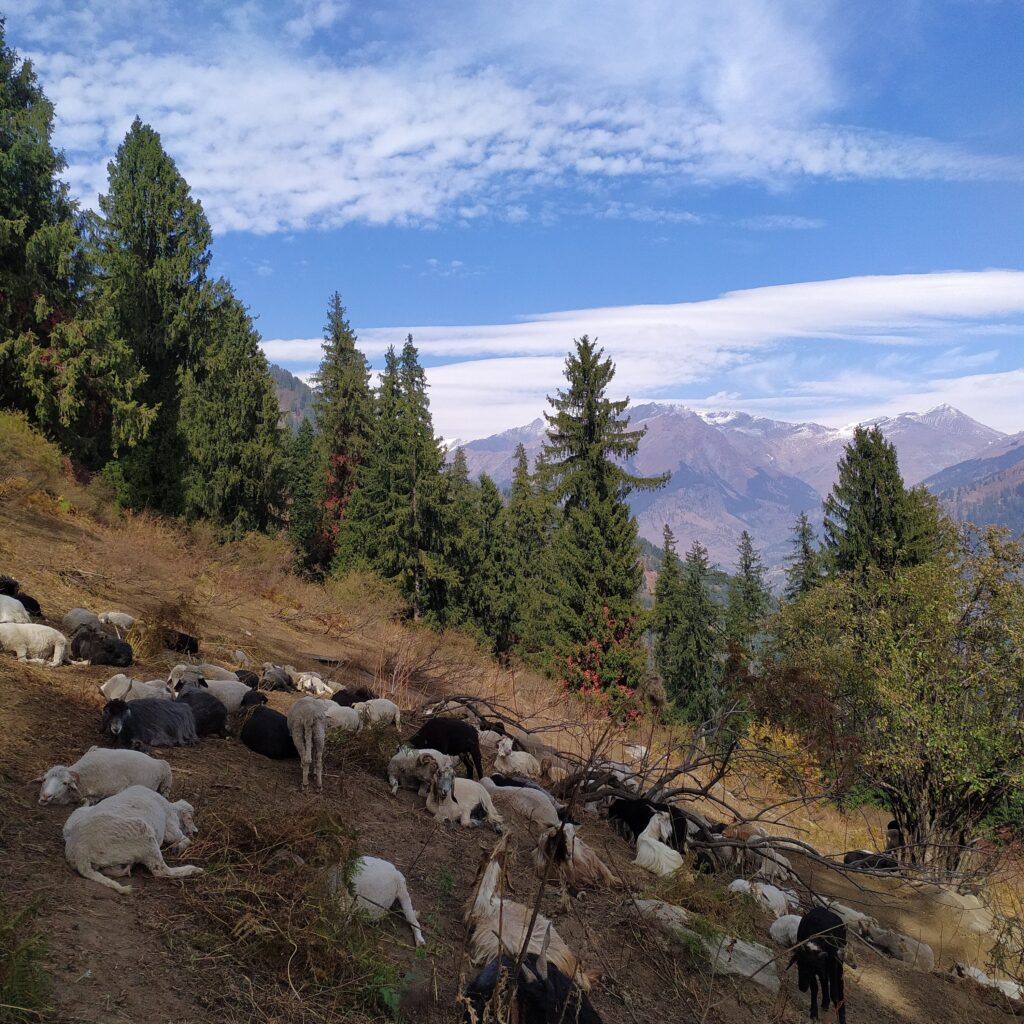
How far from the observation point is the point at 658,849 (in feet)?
23.8

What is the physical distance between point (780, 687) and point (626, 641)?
14.3m

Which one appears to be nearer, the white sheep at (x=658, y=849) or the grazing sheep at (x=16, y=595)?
the white sheep at (x=658, y=849)

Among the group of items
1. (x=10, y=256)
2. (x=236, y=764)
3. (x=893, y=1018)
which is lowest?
(x=893, y=1018)

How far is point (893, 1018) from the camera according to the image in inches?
244

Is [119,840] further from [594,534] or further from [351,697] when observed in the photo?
[594,534]

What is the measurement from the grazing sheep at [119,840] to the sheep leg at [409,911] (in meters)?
1.23

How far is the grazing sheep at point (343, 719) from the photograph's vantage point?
Result: 23.8 feet

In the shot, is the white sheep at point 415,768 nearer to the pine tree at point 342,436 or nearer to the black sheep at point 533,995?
the black sheep at point 533,995

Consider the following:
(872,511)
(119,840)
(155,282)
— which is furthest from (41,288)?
(872,511)

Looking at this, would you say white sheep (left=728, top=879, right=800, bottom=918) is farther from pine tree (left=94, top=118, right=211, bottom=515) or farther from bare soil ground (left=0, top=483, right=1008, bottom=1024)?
pine tree (left=94, top=118, right=211, bottom=515)

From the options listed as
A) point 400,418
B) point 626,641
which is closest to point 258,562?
point 400,418

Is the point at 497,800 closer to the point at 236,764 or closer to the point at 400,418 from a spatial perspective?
the point at 236,764

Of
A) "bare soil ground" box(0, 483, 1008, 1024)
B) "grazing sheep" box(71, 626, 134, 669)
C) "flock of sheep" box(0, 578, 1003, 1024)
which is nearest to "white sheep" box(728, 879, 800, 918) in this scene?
"flock of sheep" box(0, 578, 1003, 1024)

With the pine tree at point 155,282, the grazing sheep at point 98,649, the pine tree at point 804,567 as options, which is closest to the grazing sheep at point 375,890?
the grazing sheep at point 98,649
